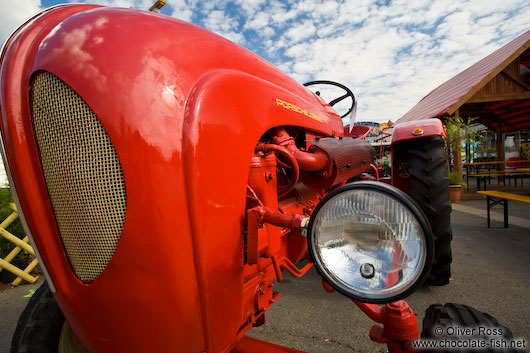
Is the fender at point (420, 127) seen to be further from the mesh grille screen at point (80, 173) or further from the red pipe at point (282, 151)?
the mesh grille screen at point (80, 173)

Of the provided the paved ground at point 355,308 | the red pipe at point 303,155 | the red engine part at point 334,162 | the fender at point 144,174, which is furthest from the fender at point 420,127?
the fender at point 144,174

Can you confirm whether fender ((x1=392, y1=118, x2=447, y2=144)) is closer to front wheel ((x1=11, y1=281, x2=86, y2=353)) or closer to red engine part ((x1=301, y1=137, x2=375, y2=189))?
red engine part ((x1=301, y1=137, x2=375, y2=189))

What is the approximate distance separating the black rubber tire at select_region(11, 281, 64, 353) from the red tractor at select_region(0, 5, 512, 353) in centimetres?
58

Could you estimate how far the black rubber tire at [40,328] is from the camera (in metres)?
1.33

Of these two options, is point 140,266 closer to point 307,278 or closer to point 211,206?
point 211,206

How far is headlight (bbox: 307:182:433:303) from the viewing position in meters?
0.86

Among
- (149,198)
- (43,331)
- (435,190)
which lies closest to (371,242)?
(149,198)

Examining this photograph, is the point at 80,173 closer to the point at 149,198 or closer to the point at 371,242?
the point at 149,198

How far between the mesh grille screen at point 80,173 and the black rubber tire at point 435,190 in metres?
2.11

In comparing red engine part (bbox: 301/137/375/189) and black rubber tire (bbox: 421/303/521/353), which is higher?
red engine part (bbox: 301/137/375/189)

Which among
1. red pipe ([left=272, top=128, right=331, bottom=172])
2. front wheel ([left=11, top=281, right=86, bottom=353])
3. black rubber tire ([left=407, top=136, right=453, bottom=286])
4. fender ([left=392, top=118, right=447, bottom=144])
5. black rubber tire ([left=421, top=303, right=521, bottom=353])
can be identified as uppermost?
fender ([left=392, top=118, right=447, bottom=144])

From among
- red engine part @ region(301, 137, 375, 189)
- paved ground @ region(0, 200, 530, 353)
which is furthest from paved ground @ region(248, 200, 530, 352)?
red engine part @ region(301, 137, 375, 189)

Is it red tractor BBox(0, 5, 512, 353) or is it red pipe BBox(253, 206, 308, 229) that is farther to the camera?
red pipe BBox(253, 206, 308, 229)

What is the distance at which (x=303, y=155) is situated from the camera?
1.42m
